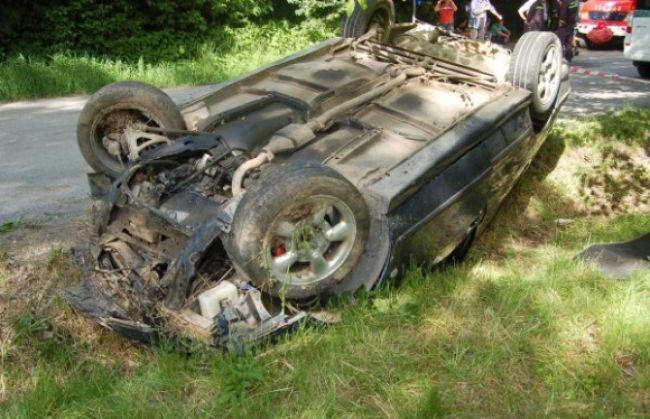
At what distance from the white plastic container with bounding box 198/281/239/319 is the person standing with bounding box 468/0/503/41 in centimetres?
1215

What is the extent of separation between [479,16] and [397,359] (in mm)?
12436

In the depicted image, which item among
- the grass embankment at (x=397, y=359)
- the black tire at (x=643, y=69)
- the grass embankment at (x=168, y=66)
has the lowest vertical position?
the black tire at (x=643, y=69)

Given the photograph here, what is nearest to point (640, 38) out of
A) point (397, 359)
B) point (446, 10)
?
point (446, 10)

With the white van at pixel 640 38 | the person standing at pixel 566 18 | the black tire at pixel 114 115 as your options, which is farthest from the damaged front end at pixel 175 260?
the white van at pixel 640 38

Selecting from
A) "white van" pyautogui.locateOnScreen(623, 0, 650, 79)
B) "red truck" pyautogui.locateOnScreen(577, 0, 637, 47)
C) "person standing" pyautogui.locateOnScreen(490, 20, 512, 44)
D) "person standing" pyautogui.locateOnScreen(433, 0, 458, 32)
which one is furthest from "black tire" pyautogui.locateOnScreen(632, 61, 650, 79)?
"person standing" pyautogui.locateOnScreen(490, 20, 512, 44)

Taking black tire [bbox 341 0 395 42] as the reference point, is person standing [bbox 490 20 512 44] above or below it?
below

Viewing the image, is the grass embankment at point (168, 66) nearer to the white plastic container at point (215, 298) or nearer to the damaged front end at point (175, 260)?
the damaged front end at point (175, 260)

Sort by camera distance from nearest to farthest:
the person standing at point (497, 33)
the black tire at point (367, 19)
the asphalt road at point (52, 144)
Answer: the asphalt road at point (52, 144) → the black tire at point (367, 19) → the person standing at point (497, 33)

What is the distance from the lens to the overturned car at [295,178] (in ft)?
10.3

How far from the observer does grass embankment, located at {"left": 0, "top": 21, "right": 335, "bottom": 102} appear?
992cm

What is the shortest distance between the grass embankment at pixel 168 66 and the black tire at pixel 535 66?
7291 mm

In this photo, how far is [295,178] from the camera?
10.0ft

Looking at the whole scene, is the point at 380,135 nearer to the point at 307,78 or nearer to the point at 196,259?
the point at 307,78

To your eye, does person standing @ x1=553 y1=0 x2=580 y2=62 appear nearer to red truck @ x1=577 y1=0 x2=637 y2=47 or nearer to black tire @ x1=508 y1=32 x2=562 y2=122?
black tire @ x1=508 y1=32 x2=562 y2=122
